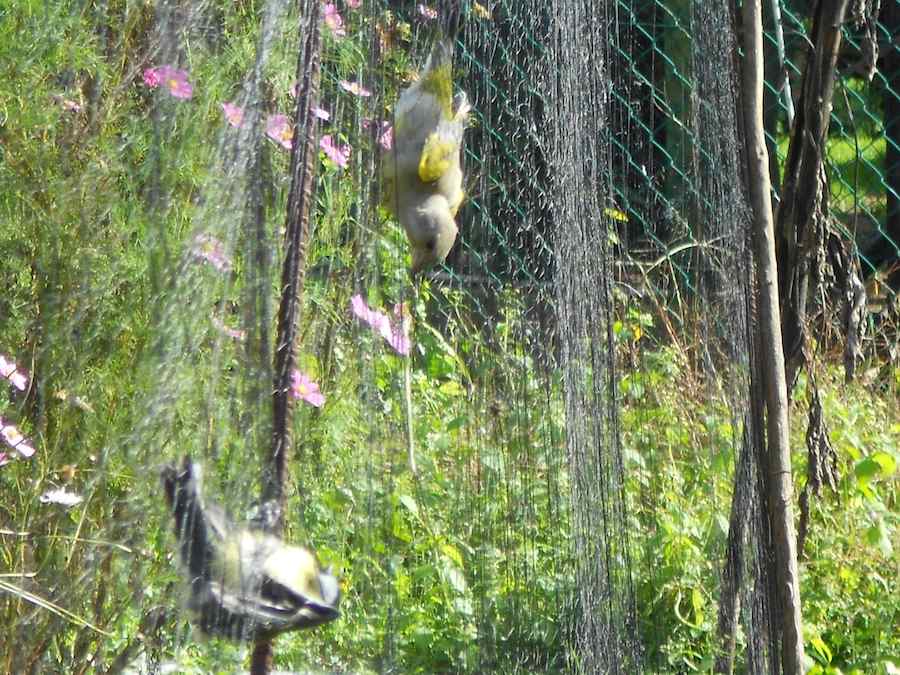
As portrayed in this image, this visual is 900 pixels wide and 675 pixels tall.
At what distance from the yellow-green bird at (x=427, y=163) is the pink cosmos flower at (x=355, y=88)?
3 cm

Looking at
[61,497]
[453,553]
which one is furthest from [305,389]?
[61,497]

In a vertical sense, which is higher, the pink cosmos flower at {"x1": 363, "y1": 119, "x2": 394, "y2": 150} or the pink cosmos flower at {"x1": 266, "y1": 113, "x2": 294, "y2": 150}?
the pink cosmos flower at {"x1": 363, "y1": 119, "x2": 394, "y2": 150}

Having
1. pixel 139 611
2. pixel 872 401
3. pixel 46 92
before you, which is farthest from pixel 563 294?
pixel 872 401

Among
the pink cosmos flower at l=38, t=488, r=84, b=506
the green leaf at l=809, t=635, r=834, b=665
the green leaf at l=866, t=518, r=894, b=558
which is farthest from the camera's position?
the green leaf at l=866, t=518, r=894, b=558

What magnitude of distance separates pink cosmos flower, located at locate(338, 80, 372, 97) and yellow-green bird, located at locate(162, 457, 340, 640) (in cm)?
26

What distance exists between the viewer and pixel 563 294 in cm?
104

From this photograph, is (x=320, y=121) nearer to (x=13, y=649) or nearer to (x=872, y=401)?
(x=13, y=649)

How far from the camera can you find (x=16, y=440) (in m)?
1.36

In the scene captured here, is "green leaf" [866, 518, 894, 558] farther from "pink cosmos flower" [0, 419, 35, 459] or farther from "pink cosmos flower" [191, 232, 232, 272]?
"pink cosmos flower" [191, 232, 232, 272]

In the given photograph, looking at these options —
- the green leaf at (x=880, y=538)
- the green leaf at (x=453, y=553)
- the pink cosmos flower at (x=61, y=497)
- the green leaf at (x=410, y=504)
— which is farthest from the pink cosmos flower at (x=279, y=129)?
the green leaf at (x=880, y=538)

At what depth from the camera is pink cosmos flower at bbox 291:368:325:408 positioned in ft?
2.53

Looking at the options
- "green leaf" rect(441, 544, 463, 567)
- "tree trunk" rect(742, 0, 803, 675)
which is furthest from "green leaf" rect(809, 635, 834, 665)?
"green leaf" rect(441, 544, 463, 567)

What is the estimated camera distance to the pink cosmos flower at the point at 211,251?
761 mm

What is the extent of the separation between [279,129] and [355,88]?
0.06 meters
